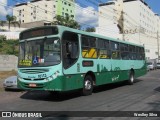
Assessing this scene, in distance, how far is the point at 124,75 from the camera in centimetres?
1978

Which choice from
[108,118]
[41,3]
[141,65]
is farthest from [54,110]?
[41,3]

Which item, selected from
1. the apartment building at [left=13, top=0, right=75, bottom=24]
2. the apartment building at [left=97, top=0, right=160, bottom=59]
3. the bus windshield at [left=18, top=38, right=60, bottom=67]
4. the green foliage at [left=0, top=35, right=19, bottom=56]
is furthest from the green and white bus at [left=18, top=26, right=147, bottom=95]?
the apartment building at [left=13, top=0, right=75, bottom=24]

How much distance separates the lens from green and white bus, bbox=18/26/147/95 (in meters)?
12.2

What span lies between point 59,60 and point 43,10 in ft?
387

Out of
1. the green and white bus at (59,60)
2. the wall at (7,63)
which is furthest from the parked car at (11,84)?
the wall at (7,63)

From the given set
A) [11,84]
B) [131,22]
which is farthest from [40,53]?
[131,22]

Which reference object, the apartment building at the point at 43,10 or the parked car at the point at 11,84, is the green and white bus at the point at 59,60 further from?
the apartment building at the point at 43,10

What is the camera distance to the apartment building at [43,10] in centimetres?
11998

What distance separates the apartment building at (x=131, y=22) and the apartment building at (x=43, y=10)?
592 inches

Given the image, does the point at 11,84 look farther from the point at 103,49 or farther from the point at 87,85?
the point at 103,49

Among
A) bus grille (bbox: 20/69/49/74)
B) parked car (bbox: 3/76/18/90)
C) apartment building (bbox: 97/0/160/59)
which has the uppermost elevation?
apartment building (bbox: 97/0/160/59)

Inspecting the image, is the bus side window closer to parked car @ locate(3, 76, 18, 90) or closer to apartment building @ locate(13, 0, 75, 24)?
parked car @ locate(3, 76, 18, 90)

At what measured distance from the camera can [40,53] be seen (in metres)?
12.6

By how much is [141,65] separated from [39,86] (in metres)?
13.1
